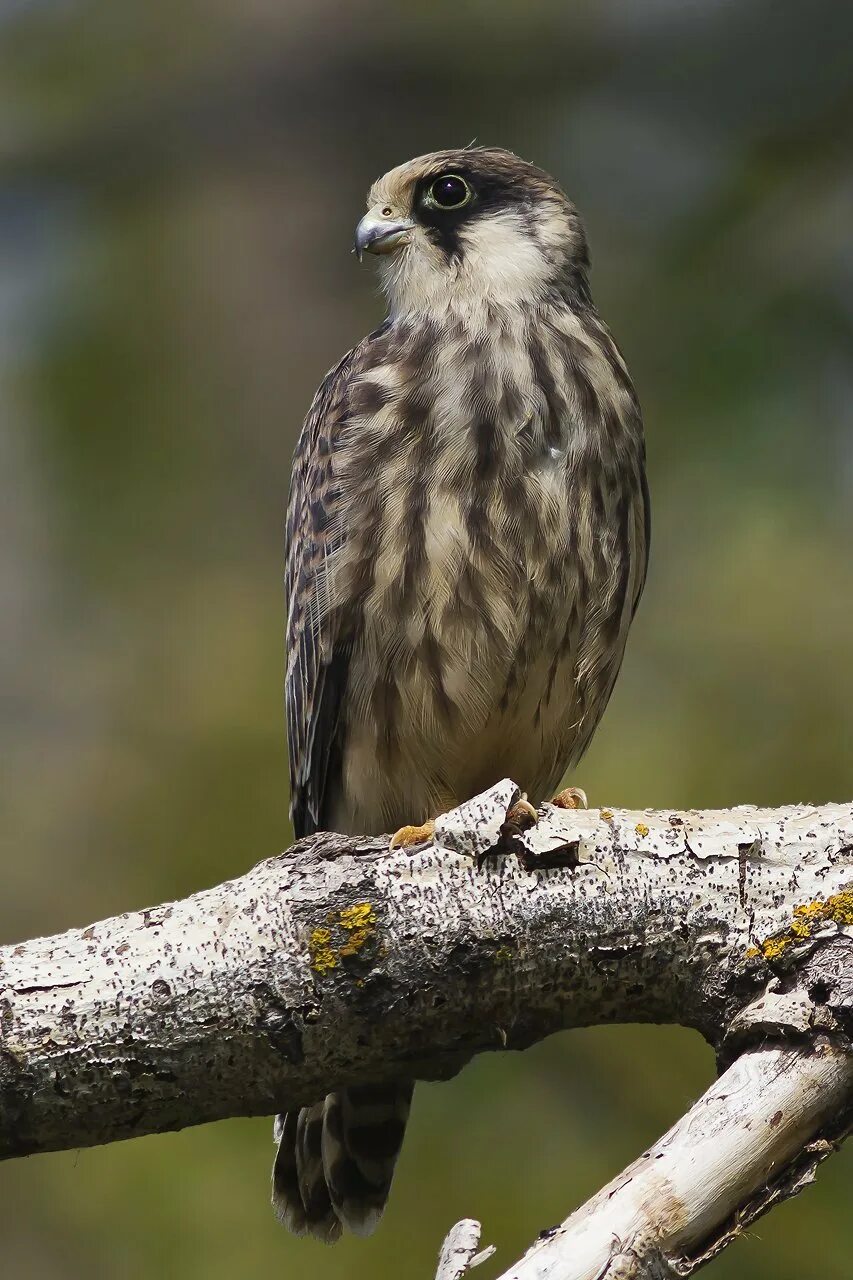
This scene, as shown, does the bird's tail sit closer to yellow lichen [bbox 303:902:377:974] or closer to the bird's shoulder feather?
the bird's shoulder feather

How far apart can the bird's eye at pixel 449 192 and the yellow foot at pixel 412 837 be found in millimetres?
1980

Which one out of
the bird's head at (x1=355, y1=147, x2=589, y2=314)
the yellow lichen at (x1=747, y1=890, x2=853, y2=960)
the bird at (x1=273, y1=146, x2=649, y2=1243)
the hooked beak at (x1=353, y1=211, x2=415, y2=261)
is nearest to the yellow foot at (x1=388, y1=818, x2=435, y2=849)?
the yellow lichen at (x1=747, y1=890, x2=853, y2=960)

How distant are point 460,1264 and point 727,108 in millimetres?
6515

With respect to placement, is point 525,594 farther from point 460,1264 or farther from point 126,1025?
point 460,1264

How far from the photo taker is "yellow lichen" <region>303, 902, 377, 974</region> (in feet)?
8.70

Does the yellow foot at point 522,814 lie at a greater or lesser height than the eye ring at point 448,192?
lesser

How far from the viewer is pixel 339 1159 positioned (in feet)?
12.0

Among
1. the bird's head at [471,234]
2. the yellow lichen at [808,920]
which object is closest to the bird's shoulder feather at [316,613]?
the bird's head at [471,234]

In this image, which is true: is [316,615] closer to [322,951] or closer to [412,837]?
[412,837]

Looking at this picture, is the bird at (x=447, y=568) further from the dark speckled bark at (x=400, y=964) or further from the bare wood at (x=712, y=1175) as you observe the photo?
the bare wood at (x=712, y=1175)

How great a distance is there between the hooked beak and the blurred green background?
7.42ft

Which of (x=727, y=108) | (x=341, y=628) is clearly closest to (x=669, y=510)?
(x=727, y=108)

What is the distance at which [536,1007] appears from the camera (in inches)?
108

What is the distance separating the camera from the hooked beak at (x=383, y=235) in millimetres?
4098
